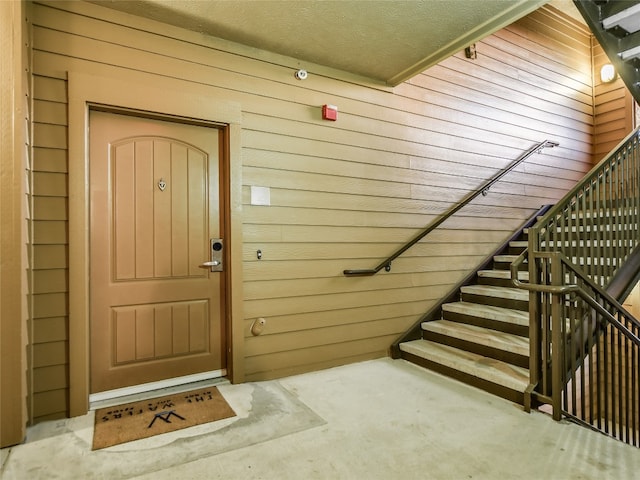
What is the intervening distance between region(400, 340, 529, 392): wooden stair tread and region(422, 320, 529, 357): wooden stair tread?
4.3 inches

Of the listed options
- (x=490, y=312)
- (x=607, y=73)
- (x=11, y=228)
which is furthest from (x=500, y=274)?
(x=11, y=228)

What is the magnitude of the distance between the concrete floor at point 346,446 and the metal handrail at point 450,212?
3.48 feet

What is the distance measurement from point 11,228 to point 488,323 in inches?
132

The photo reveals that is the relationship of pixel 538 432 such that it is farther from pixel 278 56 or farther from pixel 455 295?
Result: pixel 278 56

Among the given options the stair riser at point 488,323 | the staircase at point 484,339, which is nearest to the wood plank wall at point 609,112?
the staircase at point 484,339

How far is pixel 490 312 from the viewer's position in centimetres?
320

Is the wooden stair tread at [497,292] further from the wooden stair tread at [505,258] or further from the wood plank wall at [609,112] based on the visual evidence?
the wood plank wall at [609,112]

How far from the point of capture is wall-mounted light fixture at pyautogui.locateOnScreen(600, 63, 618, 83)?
4.99 meters

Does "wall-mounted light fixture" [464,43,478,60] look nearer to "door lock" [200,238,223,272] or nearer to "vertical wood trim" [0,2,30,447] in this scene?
"door lock" [200,238,223,272]

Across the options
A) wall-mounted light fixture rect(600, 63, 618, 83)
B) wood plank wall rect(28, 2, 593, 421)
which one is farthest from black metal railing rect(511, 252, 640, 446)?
wall-mounted light fixture rect(600, 63, 618, 83)

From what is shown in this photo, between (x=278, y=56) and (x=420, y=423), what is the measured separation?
2.72 m

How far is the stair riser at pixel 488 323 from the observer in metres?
2.94

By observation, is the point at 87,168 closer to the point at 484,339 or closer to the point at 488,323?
the point at 484,339

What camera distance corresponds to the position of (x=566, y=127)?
15.9 feet
